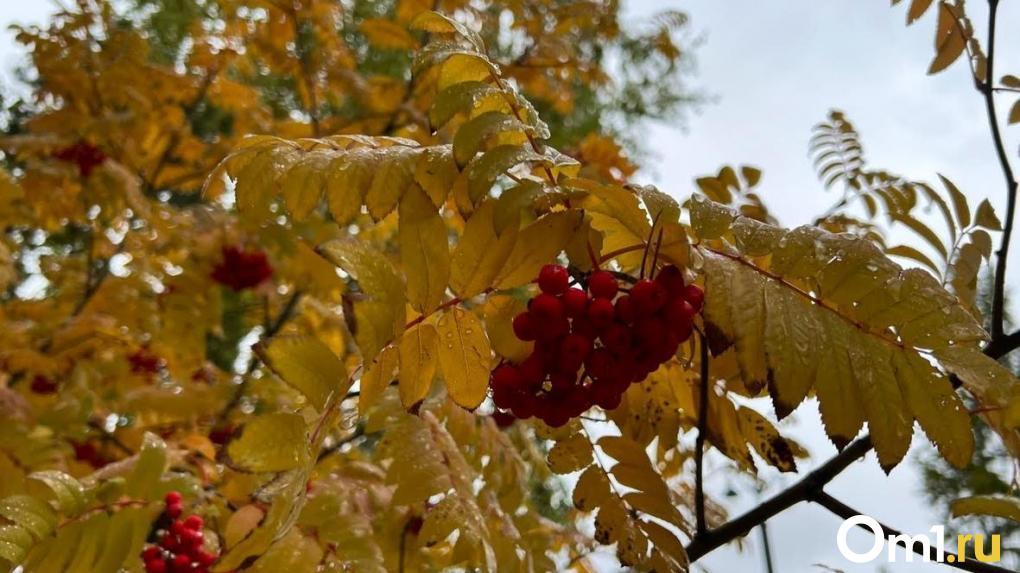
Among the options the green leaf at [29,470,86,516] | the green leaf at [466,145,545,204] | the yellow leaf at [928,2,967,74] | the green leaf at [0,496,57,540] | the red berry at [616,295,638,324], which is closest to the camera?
the green leaf at [466,145,545,204]

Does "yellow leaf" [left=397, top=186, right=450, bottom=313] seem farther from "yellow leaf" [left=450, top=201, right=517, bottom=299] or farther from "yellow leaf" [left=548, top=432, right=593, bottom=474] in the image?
"yellow leaf" [left=548, top=432, right=593, bottom=474]

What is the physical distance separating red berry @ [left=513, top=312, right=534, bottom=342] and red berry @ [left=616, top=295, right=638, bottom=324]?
106 millimetres

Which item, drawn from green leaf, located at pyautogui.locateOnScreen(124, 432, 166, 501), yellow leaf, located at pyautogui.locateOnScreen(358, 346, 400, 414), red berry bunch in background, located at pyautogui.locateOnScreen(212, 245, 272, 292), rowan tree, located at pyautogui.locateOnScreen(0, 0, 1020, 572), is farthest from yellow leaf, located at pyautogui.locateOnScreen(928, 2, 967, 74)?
red berry bunch in background, located at pyautogui.locateOnScreen(212, 245, 272, 292)

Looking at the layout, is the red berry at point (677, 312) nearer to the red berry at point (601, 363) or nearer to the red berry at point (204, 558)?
the red berry at point (601, 363)

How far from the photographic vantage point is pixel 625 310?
109cm

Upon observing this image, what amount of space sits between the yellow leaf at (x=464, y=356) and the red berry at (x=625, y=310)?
0.57ft

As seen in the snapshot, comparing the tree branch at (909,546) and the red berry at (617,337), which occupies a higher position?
the red berry at (617,337)

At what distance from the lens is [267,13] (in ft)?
13.7

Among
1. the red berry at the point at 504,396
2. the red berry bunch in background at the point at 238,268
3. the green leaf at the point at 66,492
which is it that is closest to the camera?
the red berry at the point at 504,396

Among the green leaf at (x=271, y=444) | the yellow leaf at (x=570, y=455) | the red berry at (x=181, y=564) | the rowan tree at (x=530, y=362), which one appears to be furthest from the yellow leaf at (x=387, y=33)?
the green leaf at (x=271, y=444)

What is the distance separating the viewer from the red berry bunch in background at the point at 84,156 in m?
3.89

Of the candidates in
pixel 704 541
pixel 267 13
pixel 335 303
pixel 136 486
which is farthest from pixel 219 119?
pixel 704 541

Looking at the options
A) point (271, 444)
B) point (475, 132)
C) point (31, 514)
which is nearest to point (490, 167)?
point (475, 132)

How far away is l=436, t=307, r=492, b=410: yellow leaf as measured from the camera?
1145mm
